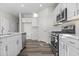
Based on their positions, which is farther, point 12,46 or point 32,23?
point 32,23

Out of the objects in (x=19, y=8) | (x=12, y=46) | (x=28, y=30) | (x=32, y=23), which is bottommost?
(x=12, y=46)

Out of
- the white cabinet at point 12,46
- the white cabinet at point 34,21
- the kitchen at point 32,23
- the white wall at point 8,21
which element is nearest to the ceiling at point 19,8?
the kitchen at point 32,23

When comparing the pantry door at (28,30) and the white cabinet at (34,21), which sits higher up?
the white cabinet at (34,21)

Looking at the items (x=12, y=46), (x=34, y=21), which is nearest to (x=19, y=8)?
(x=34, y=21)

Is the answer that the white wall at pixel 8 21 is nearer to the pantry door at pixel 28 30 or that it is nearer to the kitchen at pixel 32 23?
the kitchen at pixel 32 23

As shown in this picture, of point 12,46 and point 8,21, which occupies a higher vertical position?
point 8,21

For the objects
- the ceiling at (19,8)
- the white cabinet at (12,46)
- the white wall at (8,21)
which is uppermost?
the ceiling at (19,8)

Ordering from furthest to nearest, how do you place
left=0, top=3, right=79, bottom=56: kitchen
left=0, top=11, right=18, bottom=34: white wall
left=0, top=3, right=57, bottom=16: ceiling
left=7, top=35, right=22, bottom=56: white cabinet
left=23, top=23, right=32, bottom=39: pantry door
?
left=23, top=23, right=32, bottom=39: pantry door
left=0, top=3, right=57, bottom=16: ceiling
left=0, top=3, right=79, bottom=56: kitchen
left=0, top=11, right=18, bottom=34: white wall
left=7, top=35, right=22, bottom=56: white cabinet

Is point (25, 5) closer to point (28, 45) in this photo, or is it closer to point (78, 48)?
point (28, 45)

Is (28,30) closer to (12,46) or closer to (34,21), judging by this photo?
(34,21)

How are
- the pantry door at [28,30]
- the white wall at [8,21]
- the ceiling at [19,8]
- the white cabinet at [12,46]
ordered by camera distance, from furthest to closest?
the pantry door at [28,30], the ceiling at [19,8], the white wall at [8,21], the white cabinet at [12,46]

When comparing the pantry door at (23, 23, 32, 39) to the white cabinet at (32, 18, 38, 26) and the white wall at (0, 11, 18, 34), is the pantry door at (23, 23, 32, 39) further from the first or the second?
the white wall at (0, 11, 18, 34)

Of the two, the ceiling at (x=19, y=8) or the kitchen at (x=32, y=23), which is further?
the ceiling at (x=19, y=8)

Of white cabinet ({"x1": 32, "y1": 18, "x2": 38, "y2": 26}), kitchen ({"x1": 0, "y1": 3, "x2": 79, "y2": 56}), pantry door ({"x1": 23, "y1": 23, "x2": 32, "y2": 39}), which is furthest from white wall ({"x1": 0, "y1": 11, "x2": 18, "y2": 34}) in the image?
white cabinet ({"x1": 32, "y1": 18, "x2": 38, "y2": 26})
